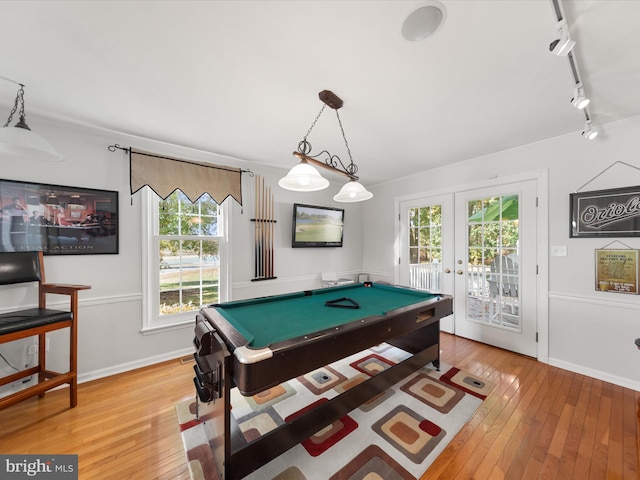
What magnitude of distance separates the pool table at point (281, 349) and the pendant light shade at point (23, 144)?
5.09 feet

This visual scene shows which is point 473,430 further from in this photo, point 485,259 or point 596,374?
point 485,259

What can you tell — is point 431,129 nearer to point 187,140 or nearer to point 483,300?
point 483,300

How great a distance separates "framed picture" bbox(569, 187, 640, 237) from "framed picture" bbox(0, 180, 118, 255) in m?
4.77

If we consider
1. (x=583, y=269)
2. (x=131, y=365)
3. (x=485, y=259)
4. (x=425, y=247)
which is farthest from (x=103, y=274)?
(x=583, y=269)

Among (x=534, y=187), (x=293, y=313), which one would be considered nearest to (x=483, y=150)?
(x=534, y=187)

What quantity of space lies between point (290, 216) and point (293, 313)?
7.08 ft

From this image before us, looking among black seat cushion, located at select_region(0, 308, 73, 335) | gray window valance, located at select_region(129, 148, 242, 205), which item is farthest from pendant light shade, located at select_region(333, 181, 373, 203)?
black seat cushion, located at select_region(0, 308, 73, 335)

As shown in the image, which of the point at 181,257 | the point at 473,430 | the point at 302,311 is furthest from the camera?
the point at 181,257

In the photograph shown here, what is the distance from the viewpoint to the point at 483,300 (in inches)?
126

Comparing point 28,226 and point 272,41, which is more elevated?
point 272,41

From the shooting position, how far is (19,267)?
1987 millimetres

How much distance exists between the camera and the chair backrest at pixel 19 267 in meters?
1.92

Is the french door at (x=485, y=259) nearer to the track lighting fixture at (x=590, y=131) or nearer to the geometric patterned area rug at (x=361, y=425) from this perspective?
the track lighting fixture at (x=590, y=131)

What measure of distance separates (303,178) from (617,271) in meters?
3.09
